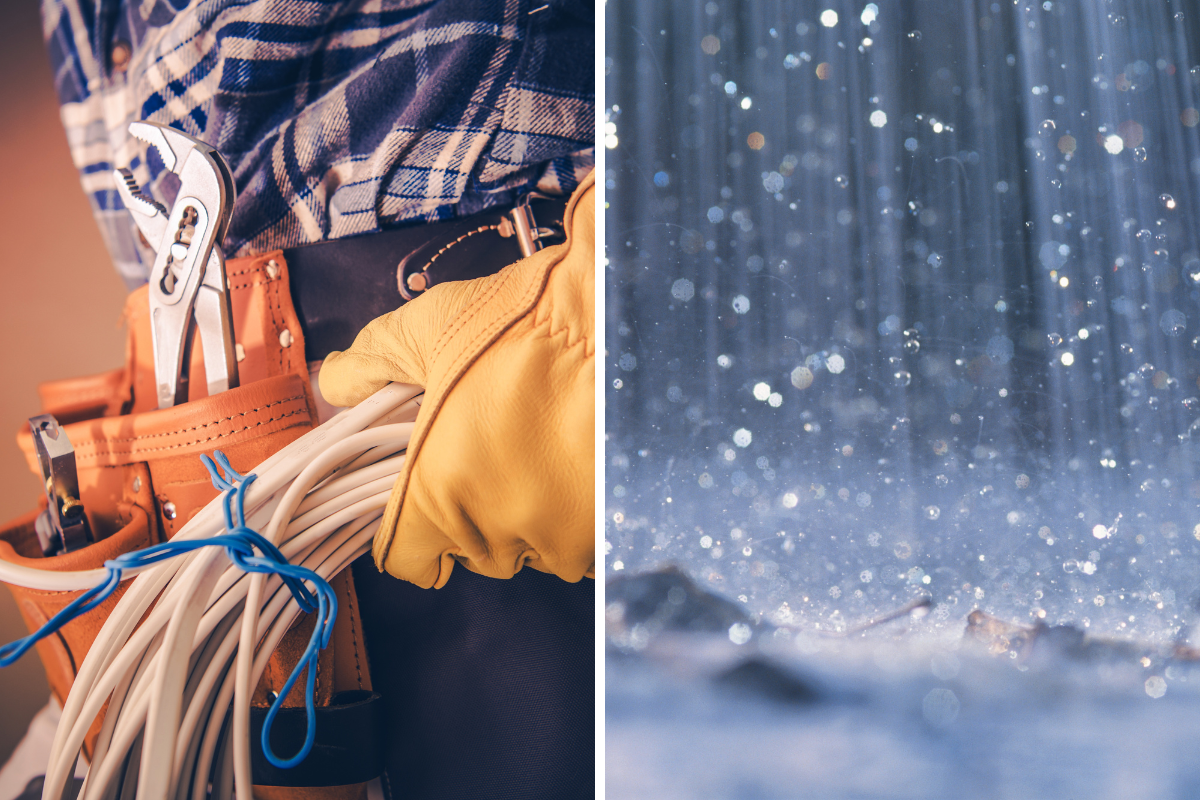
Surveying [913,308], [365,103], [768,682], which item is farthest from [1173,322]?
[365,103]

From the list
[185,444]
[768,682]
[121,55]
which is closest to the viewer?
[768,682]

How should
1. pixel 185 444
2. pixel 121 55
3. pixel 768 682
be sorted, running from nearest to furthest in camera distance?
pixel 768 682 < pixel 185 444 < pixel 121 55

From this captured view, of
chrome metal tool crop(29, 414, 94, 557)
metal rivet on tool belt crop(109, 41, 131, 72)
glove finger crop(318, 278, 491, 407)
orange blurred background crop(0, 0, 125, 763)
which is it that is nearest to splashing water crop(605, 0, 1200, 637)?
glove finger crop(318, 278, 491, 407)

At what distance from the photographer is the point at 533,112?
0.49 metres

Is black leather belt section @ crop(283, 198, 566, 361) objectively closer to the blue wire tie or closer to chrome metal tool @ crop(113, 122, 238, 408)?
chrome metal tool @ crop(113, 122, 238, 408)

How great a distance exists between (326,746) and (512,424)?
0.31 meters

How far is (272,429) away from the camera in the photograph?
46cm

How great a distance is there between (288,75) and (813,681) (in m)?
0.67

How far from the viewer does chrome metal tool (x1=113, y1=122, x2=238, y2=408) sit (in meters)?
0.46

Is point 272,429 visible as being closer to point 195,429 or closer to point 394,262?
point 195,429

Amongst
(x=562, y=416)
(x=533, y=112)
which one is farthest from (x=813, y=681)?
(x=533, y=112)

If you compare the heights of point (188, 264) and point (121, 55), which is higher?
point (121, 55)

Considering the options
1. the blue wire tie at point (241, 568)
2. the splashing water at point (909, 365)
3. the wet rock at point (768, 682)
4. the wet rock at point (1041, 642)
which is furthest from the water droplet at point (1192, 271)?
the blue wire tie at point (241, 568)

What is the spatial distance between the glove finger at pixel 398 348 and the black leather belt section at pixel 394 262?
7cm
